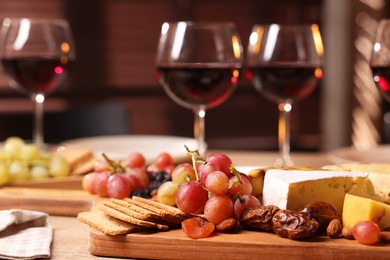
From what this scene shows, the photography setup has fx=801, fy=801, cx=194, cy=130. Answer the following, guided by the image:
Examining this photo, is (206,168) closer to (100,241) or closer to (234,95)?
(100,241)

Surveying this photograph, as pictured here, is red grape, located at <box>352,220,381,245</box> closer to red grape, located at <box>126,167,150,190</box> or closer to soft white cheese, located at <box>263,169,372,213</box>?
soft white cheese, located at <box>263,169,372,213</box>

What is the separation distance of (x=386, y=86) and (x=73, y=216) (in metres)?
0.59

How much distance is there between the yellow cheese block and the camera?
0.93m

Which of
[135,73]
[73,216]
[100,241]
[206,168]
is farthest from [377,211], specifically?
[135,73]

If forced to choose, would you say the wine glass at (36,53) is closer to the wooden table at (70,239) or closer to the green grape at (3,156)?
the green grape at (3,156)

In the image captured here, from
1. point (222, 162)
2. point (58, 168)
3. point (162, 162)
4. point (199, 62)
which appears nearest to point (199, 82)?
point (199, 62)

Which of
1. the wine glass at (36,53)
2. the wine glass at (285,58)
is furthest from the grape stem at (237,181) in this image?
the wine glass at (36,53)

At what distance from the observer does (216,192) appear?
0.97 m

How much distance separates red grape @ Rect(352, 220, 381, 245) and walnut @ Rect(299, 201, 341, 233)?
53 mm

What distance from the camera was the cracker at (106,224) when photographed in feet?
3.06

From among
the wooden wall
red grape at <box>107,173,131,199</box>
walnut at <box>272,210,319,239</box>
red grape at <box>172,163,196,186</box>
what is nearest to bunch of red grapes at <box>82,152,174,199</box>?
red grape at <box>107,173,131,199</box>

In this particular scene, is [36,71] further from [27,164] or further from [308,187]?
[308,187]

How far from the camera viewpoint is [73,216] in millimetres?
1210

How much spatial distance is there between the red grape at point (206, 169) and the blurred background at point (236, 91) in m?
3.27
